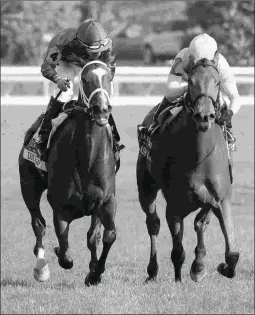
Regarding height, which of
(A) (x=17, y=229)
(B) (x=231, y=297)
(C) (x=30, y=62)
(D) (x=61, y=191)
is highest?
(D) (x=61, y=191)

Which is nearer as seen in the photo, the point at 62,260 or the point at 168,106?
the point at 62,260

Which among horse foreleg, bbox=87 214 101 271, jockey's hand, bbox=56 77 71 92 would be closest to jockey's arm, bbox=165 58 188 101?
jockey's hand, bbox=56 77 71 92

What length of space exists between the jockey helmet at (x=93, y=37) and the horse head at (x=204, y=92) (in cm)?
66

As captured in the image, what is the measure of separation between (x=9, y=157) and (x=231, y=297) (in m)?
11.7

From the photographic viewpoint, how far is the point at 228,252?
855cm

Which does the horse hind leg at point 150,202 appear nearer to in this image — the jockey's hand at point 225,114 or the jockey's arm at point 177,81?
the jockey's arm at point 177,81

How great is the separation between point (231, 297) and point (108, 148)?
228cm

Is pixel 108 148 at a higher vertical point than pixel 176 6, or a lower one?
higher

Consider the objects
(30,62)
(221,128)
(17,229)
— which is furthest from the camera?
(30,62)

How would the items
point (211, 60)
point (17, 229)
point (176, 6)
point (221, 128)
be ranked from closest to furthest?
1. point (211, 60)
2. point (221, 128)
3. point (17, 229)
4. point (176, 6)

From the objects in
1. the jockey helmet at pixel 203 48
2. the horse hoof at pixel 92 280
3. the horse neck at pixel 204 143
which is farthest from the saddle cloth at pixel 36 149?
the jockey helmet at pixel 203 48

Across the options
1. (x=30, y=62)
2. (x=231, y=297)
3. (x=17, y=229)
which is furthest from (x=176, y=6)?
(x=231, y=297)

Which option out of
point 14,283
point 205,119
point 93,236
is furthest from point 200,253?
point 14,283

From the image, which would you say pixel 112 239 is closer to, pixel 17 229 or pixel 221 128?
pixel 221 128
